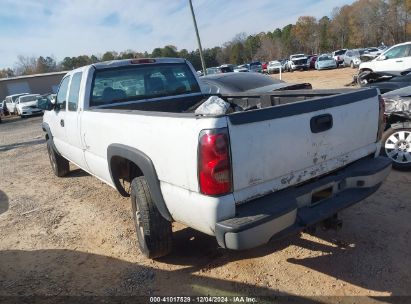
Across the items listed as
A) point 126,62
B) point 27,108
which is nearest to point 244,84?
point 126,62

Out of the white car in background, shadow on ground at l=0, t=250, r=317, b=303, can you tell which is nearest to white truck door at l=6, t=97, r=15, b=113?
the white car in background

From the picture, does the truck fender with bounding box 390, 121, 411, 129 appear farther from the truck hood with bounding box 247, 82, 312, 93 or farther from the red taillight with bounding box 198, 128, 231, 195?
the red taillight with bounding box 198, 128, 231, 195

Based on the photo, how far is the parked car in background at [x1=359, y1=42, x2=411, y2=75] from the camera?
14500 millimetres

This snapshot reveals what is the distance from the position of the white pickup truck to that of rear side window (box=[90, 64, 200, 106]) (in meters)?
0.54

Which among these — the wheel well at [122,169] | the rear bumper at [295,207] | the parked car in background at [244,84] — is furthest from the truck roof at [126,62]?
the rear bumper at [295,207]

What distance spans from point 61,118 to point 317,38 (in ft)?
289

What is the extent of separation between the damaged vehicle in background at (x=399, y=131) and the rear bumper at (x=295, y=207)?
7.40 feet

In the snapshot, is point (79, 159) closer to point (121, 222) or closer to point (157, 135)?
point (121, 222)

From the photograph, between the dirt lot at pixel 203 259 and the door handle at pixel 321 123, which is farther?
the dirt lot at pixel 203 259

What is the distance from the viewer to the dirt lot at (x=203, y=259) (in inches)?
126

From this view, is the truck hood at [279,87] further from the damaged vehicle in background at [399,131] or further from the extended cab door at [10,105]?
the extended cab door at [10,105]

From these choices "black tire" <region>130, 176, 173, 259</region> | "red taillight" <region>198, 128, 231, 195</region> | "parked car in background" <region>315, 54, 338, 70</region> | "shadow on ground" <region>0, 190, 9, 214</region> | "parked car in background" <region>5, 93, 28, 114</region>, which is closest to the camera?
"red taillight" <region>198, 128, 231, 195</region>

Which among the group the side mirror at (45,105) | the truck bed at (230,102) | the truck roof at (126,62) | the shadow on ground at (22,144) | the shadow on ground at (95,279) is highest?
the truck roof at (126,62)

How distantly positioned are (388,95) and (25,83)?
54333 mm
